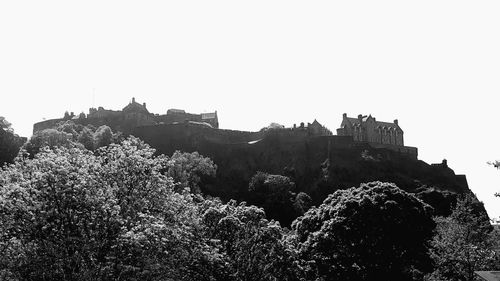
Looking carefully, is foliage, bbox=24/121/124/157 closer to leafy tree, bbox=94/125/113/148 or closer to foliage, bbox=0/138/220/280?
leafy tree, bbox=94/125/113/148

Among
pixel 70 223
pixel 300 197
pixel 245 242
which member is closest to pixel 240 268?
pixel 245 242

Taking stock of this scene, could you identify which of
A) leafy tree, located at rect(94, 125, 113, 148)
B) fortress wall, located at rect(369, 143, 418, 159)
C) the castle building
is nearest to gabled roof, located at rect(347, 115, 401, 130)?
the castle building

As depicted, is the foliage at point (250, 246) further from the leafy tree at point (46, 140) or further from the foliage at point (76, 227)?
the leafy tree at point (46, 140)

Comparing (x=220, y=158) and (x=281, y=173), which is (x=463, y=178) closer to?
(x=281, y=173)

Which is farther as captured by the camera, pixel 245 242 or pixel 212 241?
pixel 245 242

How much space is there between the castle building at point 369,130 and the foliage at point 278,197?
24211mm

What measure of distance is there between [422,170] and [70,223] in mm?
80296

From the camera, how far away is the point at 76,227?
19.9 meters

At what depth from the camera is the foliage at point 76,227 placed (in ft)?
63.0

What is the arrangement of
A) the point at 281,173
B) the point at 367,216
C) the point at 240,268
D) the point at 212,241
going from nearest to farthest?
the point at 212,241 → the point at 240,268 → the point at 367,216 → the point at 281,173

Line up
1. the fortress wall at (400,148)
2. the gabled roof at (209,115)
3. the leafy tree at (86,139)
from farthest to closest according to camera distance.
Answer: the gabled roof at (209,115)
the fortress wall at (400,148)
the leafy tree at (86,139)

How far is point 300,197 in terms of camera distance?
77.6m

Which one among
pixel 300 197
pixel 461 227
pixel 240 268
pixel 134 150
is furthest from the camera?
pixel 300 197

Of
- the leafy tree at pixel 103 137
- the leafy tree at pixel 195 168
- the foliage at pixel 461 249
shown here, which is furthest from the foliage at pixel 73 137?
the foliage at pixel 461 249
